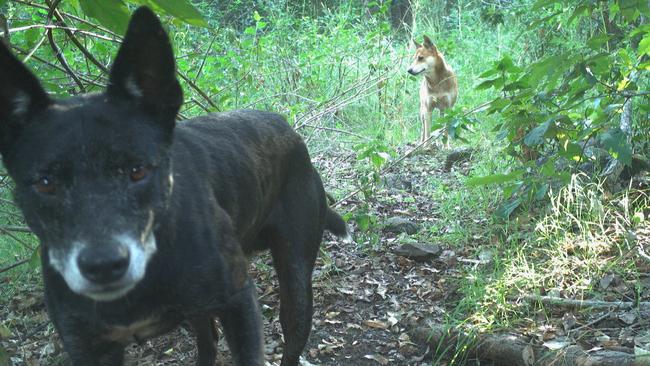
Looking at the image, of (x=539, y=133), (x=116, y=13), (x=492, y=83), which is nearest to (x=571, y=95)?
(x=539, y=133)

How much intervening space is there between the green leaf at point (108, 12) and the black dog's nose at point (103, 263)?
0.71 m

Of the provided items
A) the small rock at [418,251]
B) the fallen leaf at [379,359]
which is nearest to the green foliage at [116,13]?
the fallen leaf at [379,359]

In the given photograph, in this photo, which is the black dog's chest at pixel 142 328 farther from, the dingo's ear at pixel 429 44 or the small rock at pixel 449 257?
the dingo's ear at pixel 429 44

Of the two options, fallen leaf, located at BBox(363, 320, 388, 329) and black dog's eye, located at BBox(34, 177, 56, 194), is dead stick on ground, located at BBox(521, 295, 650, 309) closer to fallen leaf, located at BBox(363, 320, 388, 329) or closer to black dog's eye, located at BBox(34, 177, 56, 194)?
fallen leaf, located at BBox(363, 320, 388, 329)

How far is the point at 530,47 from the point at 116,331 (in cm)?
700

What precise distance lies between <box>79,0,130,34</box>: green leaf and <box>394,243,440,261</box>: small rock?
11.4 ft

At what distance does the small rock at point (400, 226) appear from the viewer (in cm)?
581

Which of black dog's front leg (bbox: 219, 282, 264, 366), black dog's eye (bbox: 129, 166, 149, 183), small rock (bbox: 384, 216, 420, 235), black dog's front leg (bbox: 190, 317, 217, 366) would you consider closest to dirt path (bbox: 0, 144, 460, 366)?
small rock (bbox: 384, 216, 420, 235)

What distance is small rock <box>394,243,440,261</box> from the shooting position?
5.20 metres

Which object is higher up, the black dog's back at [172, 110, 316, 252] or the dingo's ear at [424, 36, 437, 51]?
the black dog's back at [172, 110, 316, 252]

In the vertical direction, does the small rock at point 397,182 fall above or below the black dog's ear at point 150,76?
below

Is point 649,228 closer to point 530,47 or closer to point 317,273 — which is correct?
point 317,273

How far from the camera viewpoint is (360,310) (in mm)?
4664

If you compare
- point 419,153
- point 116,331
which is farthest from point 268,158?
point 419,153
